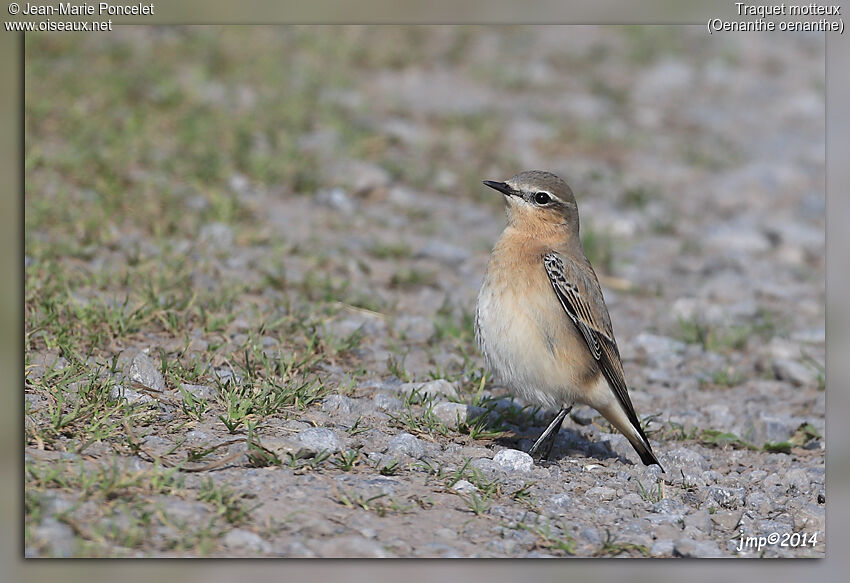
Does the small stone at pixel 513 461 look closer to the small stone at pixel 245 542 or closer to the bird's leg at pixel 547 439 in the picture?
the bird's leg at pixel 547 439

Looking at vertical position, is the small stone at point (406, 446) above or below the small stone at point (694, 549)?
above

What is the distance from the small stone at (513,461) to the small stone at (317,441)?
0.96 metres

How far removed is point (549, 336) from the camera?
21.1 feet

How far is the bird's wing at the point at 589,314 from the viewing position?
21.5 ft

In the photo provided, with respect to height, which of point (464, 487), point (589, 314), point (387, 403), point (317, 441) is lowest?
point (464, 487)

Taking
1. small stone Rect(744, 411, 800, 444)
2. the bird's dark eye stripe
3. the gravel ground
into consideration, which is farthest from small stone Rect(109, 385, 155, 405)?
small stone Rect(744, 411, 800, 444)

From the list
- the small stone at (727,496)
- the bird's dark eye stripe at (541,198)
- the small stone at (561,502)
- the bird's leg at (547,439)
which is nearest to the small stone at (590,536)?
the small stone at (561,502)

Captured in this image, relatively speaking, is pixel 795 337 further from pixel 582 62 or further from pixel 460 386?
pixel 582 62

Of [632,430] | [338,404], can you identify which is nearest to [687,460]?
[632,430]

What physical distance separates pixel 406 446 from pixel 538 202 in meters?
1.97

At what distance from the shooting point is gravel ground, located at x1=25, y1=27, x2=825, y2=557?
539 cm

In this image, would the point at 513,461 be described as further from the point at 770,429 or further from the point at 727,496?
the point at 770,429

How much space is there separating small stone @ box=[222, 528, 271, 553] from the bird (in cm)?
205

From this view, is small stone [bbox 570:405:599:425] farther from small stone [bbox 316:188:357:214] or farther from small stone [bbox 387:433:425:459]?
small stone [bbox 316:188:357:214]
